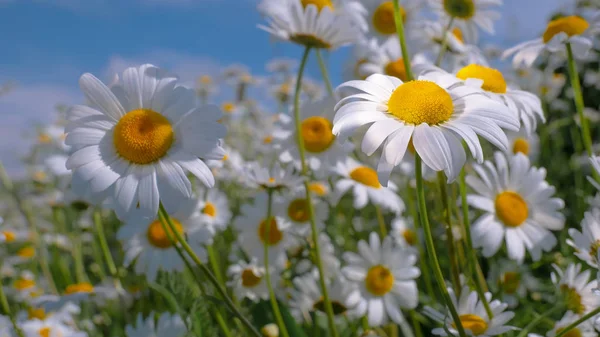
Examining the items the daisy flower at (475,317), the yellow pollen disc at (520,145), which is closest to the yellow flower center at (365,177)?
the daisy flower at (475,317)

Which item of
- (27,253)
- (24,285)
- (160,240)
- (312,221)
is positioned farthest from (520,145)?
(27,253)

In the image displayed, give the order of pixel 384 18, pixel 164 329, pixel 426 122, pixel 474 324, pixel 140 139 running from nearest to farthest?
pixel 426 122 → pixel 140 139 → pixel 474 324 → pixel 164 329 → pixel 384 18

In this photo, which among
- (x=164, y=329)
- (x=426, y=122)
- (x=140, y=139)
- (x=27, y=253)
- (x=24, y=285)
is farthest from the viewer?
(x=27, y=253)

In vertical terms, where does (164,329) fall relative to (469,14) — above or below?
below

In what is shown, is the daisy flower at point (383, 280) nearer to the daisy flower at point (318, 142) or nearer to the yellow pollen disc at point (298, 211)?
the yellow pollen disc at point (298, 211)

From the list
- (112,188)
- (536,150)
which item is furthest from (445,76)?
(536,150)

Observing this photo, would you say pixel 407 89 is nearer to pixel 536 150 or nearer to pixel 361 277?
pixel 361 277

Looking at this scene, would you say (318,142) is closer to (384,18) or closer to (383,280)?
(383,280)
